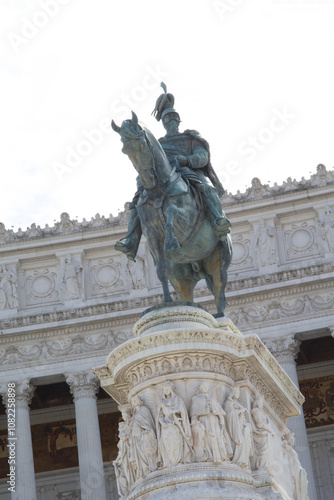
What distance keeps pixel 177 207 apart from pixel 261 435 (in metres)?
3.10

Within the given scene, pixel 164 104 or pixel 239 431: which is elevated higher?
pixel 164 104

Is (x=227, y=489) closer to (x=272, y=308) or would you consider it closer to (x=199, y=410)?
(x=199, y=410)

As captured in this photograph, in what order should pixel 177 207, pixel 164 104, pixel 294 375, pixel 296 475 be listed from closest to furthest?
pixel 177 207, pixel 296 475, pixel 164 104, pixel 294 375

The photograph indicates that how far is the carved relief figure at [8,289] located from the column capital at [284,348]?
853cm

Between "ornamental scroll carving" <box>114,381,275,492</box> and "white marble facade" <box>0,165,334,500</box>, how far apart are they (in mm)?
20593

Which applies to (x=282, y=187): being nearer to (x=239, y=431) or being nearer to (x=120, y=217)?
(x=120, y=217)

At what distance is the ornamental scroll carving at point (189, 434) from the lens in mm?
13078

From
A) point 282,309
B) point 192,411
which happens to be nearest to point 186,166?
point 192,411

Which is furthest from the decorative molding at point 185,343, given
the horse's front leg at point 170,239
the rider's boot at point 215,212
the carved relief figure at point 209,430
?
the rider's boot at point 215,212

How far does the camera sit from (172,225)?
569 inches

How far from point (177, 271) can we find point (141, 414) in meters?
2.65

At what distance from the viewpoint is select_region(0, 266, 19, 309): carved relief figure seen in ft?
122

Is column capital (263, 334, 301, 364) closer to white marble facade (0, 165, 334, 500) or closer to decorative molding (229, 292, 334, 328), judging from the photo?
white marble facade (0, 165, 334, 500)

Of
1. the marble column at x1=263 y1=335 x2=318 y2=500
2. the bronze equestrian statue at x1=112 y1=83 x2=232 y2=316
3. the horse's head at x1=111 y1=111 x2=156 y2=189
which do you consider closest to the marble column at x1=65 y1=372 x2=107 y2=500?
the marble column at x1=263 y1=335 x2=318 y2=500
